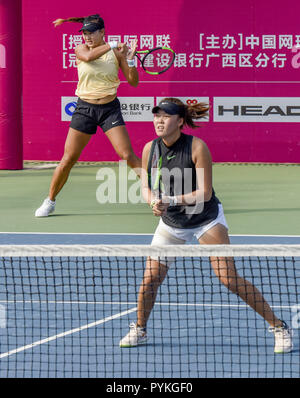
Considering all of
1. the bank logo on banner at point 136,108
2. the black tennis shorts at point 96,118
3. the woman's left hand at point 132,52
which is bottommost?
the bank logo on banner at point 136,108

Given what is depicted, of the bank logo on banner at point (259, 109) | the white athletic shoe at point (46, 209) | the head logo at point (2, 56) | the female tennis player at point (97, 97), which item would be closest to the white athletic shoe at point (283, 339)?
the female tennis player at point (97, 97)

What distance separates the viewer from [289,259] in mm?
8734

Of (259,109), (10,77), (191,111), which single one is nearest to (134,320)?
(191,111)

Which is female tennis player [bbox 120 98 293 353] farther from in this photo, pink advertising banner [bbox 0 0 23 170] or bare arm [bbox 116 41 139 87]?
pink advertising banner [bbox 0 0 23 170]

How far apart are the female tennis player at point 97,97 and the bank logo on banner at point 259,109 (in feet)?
18.2

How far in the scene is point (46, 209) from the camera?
11.3 m

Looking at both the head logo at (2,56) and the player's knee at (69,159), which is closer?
the player's knee at (69,159)

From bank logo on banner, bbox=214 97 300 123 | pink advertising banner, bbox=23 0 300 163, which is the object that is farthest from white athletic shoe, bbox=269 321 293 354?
bank logo on banner, bbox=214 97 300 123

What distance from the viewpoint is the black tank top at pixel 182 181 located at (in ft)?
20.0

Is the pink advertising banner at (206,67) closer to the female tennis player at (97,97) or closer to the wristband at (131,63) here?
the female tennis player at (97,97)

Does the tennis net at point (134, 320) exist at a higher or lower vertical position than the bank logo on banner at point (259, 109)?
lower

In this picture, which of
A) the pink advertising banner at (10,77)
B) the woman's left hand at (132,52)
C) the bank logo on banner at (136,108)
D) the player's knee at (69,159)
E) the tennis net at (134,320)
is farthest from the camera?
the bank logo on banner at (136,108)

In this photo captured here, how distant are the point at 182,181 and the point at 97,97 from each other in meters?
4.77
